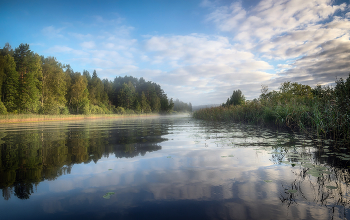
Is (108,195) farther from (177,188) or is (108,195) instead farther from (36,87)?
(36,87)

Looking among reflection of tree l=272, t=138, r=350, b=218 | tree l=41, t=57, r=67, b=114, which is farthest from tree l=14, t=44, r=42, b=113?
reflection of tree l=272, t=138, r=350, b=218

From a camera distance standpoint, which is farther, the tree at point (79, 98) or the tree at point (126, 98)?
the tree at point (126, 98)

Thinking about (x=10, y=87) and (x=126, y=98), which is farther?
(x=126, y=98)

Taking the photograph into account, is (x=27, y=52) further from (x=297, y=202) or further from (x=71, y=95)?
→ (x=297, y=202)

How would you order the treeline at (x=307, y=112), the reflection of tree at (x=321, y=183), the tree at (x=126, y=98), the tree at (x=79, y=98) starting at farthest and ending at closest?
the tree at (x=126, y=98) → the tree at (x=79, y=98) → the treeline at (x=307, y=112) → the reflection of tree at (x=321, y=183)

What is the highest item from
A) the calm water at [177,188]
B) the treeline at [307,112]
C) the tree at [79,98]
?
the tree at [79,98]

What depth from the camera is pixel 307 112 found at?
8.78m

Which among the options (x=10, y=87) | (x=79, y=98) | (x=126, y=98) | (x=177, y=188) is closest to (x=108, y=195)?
(x=177, y=188)

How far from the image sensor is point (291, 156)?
15.0ft

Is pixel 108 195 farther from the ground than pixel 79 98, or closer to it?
closer to it

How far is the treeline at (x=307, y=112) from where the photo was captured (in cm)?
620

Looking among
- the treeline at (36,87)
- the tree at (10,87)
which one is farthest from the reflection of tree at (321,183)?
the tree at (10,87)

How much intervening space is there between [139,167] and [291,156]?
12.9 ft

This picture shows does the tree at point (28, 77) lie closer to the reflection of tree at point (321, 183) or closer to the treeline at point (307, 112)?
the treeline at point (307, 112)
